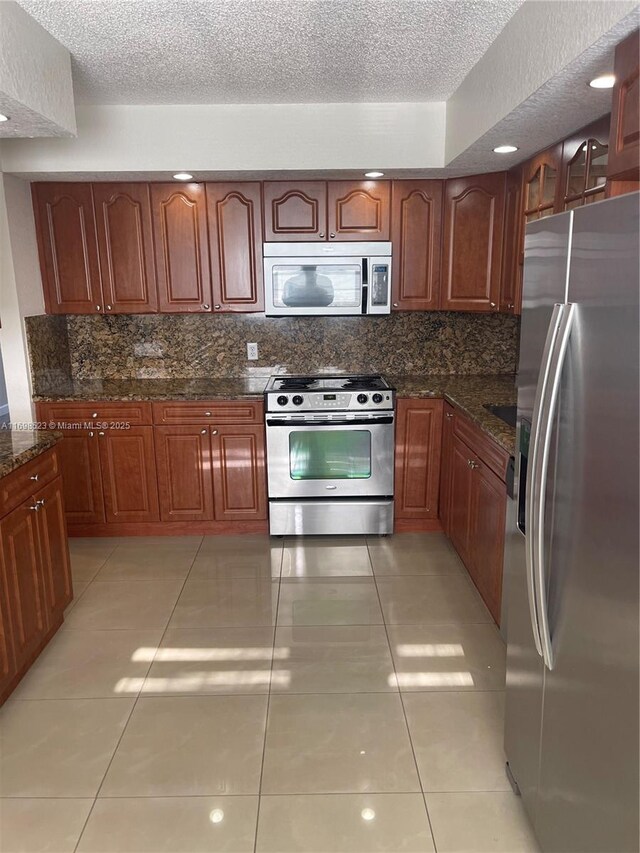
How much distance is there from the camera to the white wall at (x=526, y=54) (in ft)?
5.38

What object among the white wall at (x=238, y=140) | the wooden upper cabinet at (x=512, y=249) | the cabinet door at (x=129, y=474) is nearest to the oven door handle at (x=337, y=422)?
the cabinet door at (x=129, y=474)

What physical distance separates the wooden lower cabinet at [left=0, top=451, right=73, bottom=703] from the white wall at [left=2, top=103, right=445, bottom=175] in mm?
1763

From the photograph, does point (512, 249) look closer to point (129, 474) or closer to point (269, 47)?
point (269, 47)

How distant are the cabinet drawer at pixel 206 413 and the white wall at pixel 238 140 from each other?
1342mm

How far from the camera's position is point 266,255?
3717 millimetres

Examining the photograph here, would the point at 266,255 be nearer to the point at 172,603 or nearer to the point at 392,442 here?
the point at 392,442

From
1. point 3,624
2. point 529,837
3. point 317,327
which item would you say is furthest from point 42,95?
point 529,837

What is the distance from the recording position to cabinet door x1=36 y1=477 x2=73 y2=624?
2576mm

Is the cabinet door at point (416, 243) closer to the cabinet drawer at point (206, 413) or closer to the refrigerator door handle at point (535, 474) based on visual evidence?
the cabinet drawer at point (206, 413)

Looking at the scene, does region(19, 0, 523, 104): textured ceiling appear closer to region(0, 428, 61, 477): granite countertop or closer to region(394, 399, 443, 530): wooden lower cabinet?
region(0, 428, 61, 477): granite countertop

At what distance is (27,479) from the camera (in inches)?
95.5

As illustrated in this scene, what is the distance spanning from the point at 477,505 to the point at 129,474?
2.13m

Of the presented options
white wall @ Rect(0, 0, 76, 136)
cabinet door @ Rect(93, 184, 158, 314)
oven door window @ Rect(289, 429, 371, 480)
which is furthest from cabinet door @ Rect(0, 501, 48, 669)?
cabinet door @ Rect(93, 184, 158, 314)

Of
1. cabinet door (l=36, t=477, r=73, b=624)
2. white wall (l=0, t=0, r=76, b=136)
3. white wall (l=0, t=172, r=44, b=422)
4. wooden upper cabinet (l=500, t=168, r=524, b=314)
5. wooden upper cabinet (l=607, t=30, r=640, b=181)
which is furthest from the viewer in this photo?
white wall (l=0, t=172, r=44, b=422)
